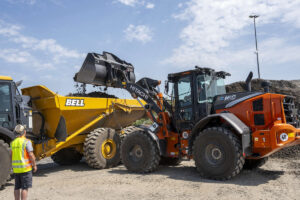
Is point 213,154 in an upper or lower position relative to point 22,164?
lower

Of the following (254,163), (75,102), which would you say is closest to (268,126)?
(254,163)

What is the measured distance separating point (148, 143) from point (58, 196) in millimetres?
2696

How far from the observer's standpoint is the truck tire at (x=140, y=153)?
746 centimetres

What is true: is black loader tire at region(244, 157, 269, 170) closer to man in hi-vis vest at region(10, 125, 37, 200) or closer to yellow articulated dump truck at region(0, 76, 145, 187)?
yellow articulated dump truck at region(0, 76, 145, 187)

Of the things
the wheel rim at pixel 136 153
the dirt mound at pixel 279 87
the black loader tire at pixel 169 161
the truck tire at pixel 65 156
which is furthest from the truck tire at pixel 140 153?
the dirt mound at pixel 279 87

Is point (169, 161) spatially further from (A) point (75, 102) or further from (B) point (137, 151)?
(A) point (75, 102)

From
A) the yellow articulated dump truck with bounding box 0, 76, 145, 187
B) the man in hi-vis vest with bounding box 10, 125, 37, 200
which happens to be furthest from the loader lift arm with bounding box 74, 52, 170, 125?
the man in hi-vis vest with bounding box 10, 125, 37, 200

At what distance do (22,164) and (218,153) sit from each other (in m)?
3.94

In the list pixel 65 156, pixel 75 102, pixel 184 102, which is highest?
pixel 75 102

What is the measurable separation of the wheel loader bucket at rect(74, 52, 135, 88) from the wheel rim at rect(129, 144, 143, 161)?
2.09m

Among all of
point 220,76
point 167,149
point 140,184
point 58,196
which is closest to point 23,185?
point 58,196

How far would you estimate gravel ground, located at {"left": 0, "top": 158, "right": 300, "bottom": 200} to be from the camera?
538 cm

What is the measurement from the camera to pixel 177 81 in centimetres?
762

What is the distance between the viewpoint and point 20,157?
15.0ft
